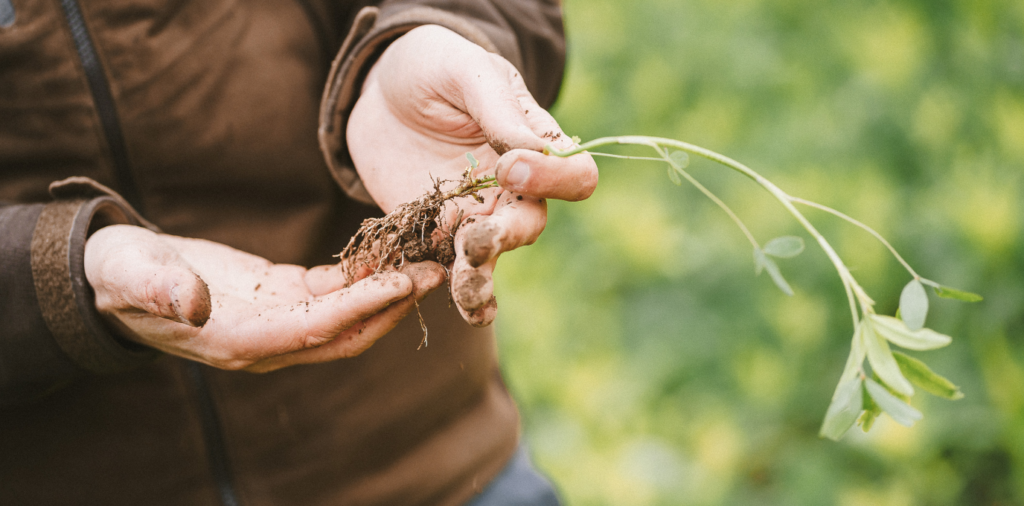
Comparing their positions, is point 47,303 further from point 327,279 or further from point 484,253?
point 484,253

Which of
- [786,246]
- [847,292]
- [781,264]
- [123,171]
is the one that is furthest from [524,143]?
[781,264]

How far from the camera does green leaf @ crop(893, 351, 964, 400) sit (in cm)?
76

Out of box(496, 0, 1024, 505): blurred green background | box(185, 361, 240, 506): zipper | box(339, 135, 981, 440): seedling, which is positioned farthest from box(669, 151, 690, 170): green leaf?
box(496, 0, 1024, 505): blurred green background

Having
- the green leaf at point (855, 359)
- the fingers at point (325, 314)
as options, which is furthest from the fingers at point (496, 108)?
the green leaf at point (855, 359)

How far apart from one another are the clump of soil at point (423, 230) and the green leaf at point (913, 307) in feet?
1.87

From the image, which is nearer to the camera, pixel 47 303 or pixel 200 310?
pixel 200 310

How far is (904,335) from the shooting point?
77 cm

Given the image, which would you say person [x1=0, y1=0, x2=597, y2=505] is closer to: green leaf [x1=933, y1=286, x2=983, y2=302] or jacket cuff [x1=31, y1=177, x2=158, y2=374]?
jacket cuff [x1=31, y1=177, x2=158, y2=374]

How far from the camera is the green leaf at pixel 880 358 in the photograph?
75 centimetres

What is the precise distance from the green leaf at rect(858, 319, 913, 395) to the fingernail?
463mm

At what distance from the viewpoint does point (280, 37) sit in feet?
3.58

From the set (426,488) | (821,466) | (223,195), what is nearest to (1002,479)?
(821,466)

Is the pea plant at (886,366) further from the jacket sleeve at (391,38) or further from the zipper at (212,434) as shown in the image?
the zipper at (212,434)

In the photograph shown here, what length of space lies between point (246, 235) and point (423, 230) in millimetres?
359
